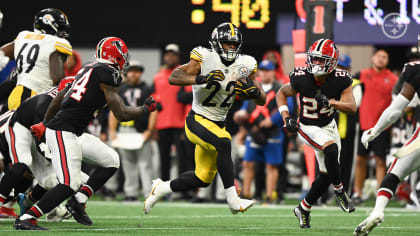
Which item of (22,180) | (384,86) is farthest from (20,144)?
(384,86)

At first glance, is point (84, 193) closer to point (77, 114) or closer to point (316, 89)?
point (77, 114)

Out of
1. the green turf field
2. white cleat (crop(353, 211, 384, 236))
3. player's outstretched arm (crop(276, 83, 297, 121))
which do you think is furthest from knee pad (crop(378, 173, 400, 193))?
player's outstretched arm (crop(276, 83, 297, 121))

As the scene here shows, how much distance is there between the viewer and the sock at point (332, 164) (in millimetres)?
8102

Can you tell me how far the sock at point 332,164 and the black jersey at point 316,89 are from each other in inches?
17.0

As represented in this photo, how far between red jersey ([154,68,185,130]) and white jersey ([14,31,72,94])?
400 cm

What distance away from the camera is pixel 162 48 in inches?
600

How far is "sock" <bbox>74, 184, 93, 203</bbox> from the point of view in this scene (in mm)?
8023

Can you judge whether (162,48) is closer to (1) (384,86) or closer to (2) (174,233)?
(1) (384,86)

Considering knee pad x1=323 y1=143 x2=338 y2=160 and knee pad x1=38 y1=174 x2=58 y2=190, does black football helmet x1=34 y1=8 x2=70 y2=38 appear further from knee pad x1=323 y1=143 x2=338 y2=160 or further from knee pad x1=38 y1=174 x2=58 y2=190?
knee pad x1=323 y1=143 x2=338 y2=160

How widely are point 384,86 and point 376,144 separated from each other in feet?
2.78

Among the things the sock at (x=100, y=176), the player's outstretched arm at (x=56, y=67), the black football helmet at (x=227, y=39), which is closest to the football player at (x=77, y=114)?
the sock at (x=100, y=176)

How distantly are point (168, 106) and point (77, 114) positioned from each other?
5256 mm

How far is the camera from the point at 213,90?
26.8ft

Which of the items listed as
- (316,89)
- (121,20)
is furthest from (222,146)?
(121,20)
